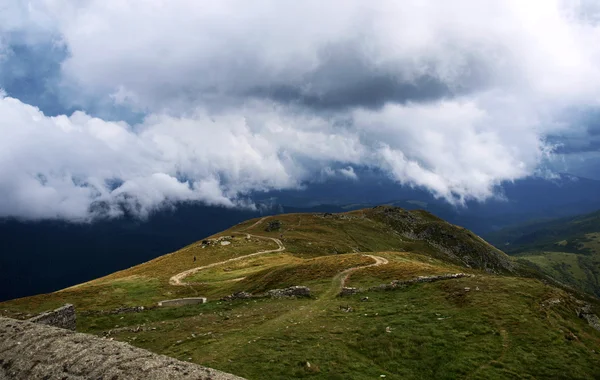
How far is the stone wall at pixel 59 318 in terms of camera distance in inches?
1235

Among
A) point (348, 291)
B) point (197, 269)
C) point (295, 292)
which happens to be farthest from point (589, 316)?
point (197, 269)

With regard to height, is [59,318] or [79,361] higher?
[79,361]

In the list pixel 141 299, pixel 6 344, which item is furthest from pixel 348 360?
pixel 141 299

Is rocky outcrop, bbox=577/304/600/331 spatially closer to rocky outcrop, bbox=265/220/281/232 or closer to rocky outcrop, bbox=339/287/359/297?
rocky outcrop, bbox=339/287/359/297

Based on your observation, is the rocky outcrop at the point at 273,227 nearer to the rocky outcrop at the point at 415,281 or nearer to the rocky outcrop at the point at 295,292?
the rocky outcrop at the point at 295,292

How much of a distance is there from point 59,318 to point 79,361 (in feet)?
71.9

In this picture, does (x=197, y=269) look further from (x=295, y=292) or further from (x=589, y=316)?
(x=589, y=316)

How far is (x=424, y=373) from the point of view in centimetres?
2416

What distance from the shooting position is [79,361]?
1583 centimetres

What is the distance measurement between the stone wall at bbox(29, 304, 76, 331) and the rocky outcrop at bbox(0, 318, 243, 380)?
15.1m

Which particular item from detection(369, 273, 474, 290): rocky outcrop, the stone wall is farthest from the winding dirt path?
detection(369, 273, 474, 290): rocky outcrop

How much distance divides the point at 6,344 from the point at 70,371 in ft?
17.0

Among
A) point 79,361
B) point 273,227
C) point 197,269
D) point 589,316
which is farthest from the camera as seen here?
point 273,227

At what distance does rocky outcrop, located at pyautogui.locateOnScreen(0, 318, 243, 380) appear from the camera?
49.3ft
